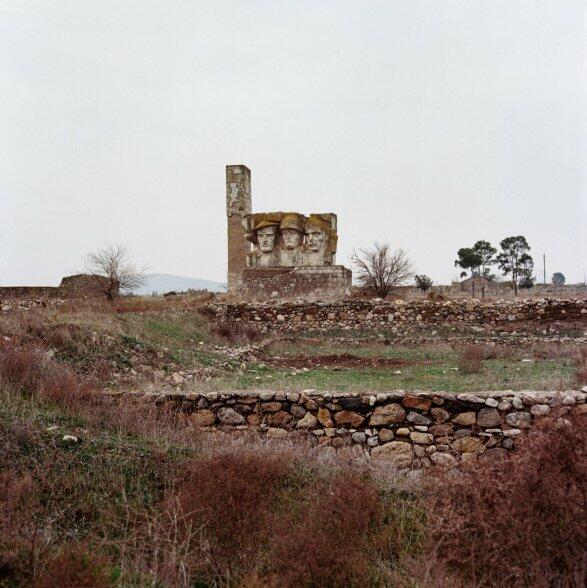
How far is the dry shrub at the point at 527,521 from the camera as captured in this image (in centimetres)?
285

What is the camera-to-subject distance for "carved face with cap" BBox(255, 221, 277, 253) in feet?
68.5

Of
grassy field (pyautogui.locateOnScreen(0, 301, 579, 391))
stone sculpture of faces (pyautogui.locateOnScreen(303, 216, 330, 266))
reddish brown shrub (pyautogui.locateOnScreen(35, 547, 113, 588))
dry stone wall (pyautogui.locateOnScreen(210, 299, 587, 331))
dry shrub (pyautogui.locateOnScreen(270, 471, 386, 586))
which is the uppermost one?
stone sculpture of faces (pyautogui.locateOnScreen(303, 216, 330, 266))

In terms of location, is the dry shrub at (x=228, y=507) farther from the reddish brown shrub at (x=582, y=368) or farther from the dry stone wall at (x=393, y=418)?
the reddish brown shrub at (x=582, y=368)

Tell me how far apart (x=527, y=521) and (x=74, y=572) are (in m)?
2.48

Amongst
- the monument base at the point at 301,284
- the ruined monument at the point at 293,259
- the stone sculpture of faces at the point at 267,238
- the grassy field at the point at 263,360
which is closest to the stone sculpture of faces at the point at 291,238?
the ruined monument at the point at 293,259

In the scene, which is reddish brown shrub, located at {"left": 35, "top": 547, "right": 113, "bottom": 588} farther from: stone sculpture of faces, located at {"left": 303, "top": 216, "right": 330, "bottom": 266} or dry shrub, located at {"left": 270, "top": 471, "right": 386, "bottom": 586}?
stone sculpture of faces, located at {"left": 303, "top": 216, "right": 330, "bottom": 266}

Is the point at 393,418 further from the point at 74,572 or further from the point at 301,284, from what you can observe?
the point at 301,284

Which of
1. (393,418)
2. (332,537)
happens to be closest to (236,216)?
(393,418)

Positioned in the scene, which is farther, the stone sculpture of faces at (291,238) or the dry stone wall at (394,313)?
the stone sculpture of faces at (291,238)

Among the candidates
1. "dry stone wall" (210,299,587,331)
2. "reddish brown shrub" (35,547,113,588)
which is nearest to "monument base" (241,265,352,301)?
"dry stone wall" (210,299,587,331)

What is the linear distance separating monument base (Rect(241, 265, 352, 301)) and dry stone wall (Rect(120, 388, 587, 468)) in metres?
12.6

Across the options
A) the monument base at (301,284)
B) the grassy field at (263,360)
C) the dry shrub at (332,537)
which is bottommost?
the dry shrub at (332,537)

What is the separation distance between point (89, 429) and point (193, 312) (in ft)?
39.5

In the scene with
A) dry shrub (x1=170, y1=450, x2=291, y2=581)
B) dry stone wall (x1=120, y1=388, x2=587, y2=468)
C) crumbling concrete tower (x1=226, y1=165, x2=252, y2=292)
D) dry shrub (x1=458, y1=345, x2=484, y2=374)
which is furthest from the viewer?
crumbling concrete tower (x1=226, y1=165, x2=252, y2=292)
